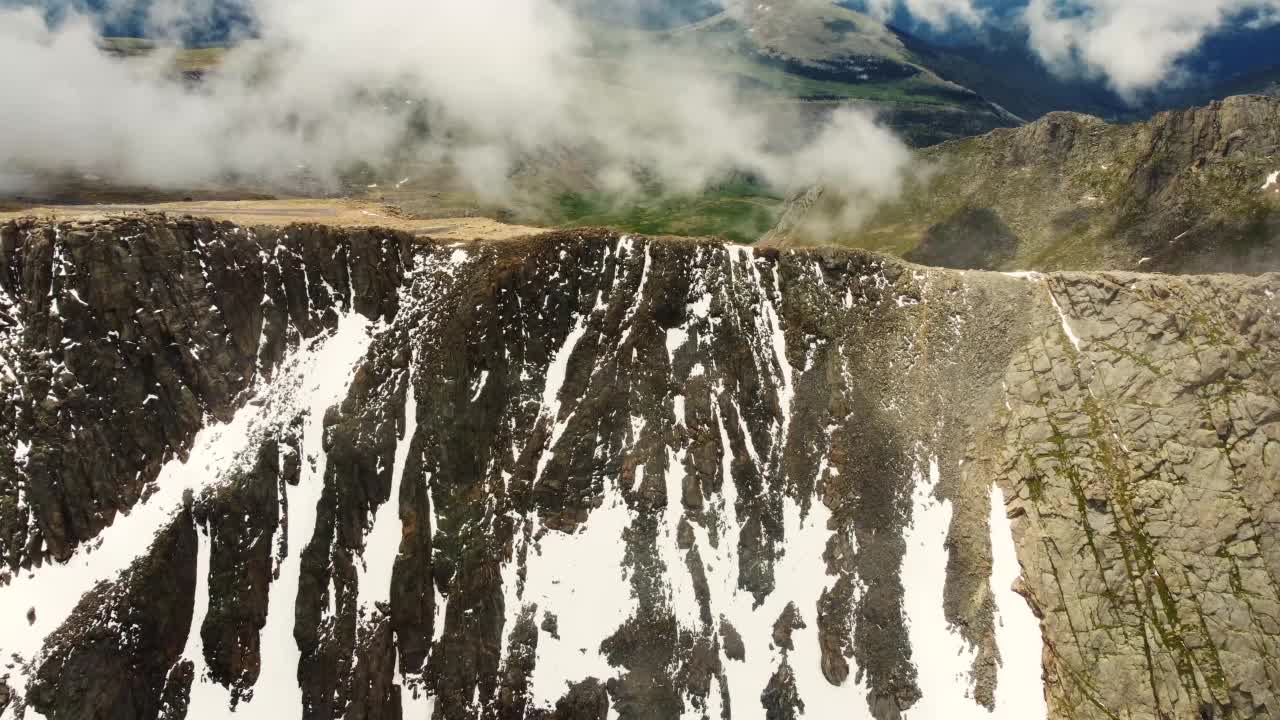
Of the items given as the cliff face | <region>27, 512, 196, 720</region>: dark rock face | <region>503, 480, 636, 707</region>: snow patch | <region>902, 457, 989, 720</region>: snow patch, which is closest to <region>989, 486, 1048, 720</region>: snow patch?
the cliff face

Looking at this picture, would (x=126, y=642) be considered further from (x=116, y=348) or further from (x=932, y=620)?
(x=932, y=620)

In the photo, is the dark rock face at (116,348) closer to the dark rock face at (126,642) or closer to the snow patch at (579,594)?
the dark rock face at (126,642)

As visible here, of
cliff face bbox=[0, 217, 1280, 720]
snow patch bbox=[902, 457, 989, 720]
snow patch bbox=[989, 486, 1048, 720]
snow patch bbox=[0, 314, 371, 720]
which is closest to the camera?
snow patch bbox=[0, 314, 371, 720]

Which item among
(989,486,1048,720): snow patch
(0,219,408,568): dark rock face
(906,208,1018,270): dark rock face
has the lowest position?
(989,486,1048,720): snow patch

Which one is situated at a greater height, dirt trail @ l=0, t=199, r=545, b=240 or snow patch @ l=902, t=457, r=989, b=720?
dirt trail @ l=0, t=199, r=545, b=240

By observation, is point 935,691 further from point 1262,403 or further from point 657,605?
point 1262,403

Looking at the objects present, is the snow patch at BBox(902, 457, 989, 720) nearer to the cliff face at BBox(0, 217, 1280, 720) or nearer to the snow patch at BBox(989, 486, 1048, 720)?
the cliff face at BBox(0, 217, 1280, 720)

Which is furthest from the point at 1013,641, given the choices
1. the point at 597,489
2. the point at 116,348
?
the point at 116,348
